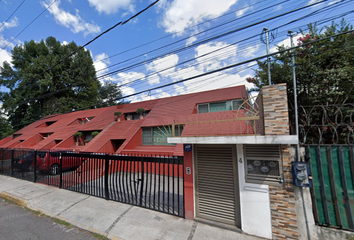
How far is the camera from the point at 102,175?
591 cm

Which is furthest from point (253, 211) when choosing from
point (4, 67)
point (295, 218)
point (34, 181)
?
point (4, 67)

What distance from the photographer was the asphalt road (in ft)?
12.0

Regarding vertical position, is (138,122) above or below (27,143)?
above

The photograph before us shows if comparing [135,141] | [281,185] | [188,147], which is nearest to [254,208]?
[281,185]

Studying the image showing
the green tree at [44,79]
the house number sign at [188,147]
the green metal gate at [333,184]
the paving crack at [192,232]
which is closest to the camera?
the green metal gate at [333,184]

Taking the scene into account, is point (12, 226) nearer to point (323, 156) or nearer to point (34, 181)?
point (34, 181)

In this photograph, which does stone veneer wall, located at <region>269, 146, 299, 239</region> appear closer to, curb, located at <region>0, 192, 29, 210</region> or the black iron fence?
the black iron fence

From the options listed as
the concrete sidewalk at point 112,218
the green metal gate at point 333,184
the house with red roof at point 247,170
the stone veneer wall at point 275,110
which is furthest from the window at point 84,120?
the green metal gate at point 333,184

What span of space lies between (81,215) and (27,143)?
19.2 m

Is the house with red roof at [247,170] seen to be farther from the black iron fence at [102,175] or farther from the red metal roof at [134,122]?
the red metal roof at [134,122]

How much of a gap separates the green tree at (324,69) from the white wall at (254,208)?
597 cm

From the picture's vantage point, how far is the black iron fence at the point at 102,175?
5014 millimetres

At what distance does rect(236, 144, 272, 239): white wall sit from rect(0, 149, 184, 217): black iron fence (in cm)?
168

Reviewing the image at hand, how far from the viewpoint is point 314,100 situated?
25.3ft
